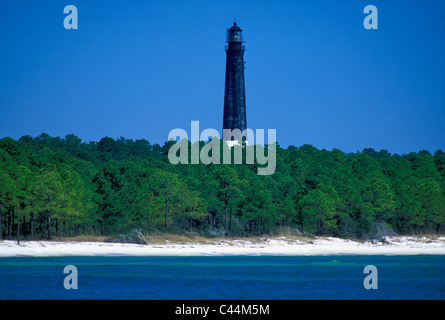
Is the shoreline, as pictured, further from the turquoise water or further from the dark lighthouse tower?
the dark lighthouse tower

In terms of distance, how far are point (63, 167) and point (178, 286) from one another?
3934cm

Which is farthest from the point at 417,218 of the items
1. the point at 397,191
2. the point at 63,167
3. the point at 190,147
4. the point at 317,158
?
the point at 63,167

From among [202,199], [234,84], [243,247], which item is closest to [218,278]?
[243,247]

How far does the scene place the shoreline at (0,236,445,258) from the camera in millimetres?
71938

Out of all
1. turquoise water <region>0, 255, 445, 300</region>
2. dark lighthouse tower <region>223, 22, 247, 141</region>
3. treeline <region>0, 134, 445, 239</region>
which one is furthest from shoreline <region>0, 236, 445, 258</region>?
dark lighthouse tower <region>223, 22, 247, 141</region>

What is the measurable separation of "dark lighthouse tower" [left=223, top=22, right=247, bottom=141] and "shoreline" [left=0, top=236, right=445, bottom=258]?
29025 millimetres

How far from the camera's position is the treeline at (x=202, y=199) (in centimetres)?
8156

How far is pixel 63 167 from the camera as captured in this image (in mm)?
89875

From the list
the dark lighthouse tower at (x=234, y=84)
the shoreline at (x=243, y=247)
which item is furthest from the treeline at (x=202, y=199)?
the dark lighthouse tower at (x=234, y=84)

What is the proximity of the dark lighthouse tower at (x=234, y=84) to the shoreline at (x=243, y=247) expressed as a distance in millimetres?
29025

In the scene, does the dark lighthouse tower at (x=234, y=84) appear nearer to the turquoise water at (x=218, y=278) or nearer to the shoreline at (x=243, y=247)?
the shoreline at (x=243, y=247)

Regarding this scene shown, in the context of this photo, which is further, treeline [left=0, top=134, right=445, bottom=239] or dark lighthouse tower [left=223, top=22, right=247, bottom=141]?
dark lighthouse tower [left=223, top=22, right=247, bottom=141]
